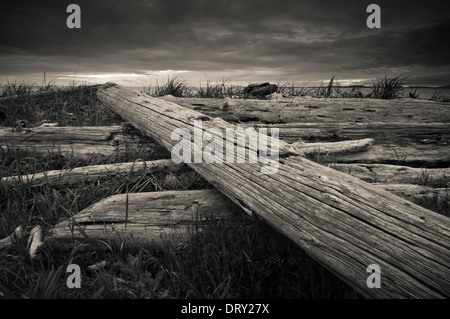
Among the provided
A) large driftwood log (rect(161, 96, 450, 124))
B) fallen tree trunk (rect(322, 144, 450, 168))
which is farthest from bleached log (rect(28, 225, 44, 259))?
large driftwood log (rect(161, 96, 450, 124))

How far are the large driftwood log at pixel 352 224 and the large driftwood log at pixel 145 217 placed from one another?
0.40m

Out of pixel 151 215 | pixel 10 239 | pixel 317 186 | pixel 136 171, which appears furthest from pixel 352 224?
pixel 10 239

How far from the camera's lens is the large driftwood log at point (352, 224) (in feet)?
5.28

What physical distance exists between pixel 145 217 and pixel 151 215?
6cm

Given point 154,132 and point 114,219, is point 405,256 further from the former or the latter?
point 154,132

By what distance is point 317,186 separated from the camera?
2088 millimetres

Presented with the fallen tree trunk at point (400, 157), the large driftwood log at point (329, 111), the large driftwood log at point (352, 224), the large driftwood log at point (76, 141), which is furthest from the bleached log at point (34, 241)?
the large driftwood log at point (329, 111)

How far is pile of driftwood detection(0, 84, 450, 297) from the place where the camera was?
1716mm

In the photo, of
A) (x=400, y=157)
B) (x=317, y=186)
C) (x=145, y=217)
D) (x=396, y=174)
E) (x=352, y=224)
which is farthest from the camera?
(x=400, y=157)

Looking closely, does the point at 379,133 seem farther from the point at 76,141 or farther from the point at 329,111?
the point at 76,141

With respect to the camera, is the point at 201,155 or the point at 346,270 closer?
the point at 346,270
